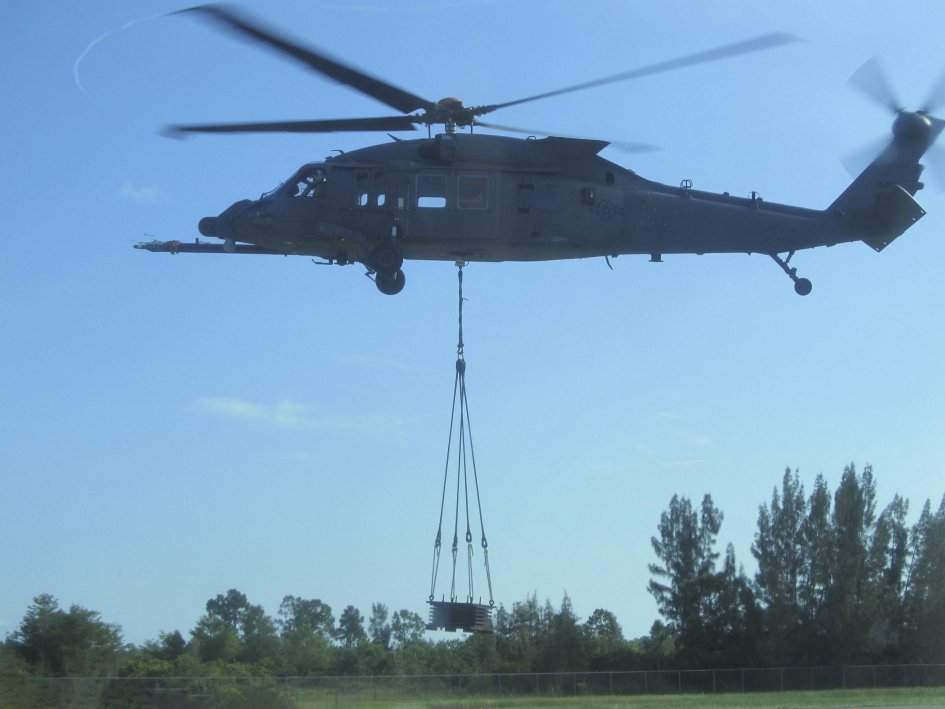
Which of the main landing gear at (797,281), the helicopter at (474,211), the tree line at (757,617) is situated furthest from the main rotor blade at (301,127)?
the tree line at (757,617)

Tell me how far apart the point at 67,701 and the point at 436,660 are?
2919 centimetres

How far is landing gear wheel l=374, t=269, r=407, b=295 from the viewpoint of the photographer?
65.4ft

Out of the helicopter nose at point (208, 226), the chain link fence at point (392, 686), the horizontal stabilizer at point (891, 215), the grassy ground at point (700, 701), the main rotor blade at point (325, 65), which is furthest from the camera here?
the grassy ground at point (700, 701)

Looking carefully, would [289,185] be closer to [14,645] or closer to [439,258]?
[439,258]

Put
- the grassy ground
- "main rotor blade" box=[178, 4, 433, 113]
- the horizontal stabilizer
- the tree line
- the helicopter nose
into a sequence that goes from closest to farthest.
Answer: "main rotor blade" box=[178, 4, 433, 113] → the helicopter nose → the horizontal stabilizer → the grassy ground → the tree line

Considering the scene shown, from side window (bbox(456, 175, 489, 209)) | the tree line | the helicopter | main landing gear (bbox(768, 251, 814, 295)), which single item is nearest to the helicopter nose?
the helicopter

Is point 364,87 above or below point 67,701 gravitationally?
above

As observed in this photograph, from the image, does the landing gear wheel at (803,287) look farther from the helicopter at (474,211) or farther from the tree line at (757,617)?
the tree line at (757,617)

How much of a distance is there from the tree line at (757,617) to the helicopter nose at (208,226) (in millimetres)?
32094

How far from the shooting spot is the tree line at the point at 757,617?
2089 inches

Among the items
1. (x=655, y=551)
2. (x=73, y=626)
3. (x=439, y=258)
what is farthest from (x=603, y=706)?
(x=655, y=551)

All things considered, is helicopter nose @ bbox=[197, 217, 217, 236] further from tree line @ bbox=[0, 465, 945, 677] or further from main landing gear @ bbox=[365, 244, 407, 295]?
tree line @ bbox=[0, 465, 945, 677]

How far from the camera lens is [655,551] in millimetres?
64250

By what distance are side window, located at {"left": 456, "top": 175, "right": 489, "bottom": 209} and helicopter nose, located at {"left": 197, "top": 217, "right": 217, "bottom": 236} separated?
176 inches
